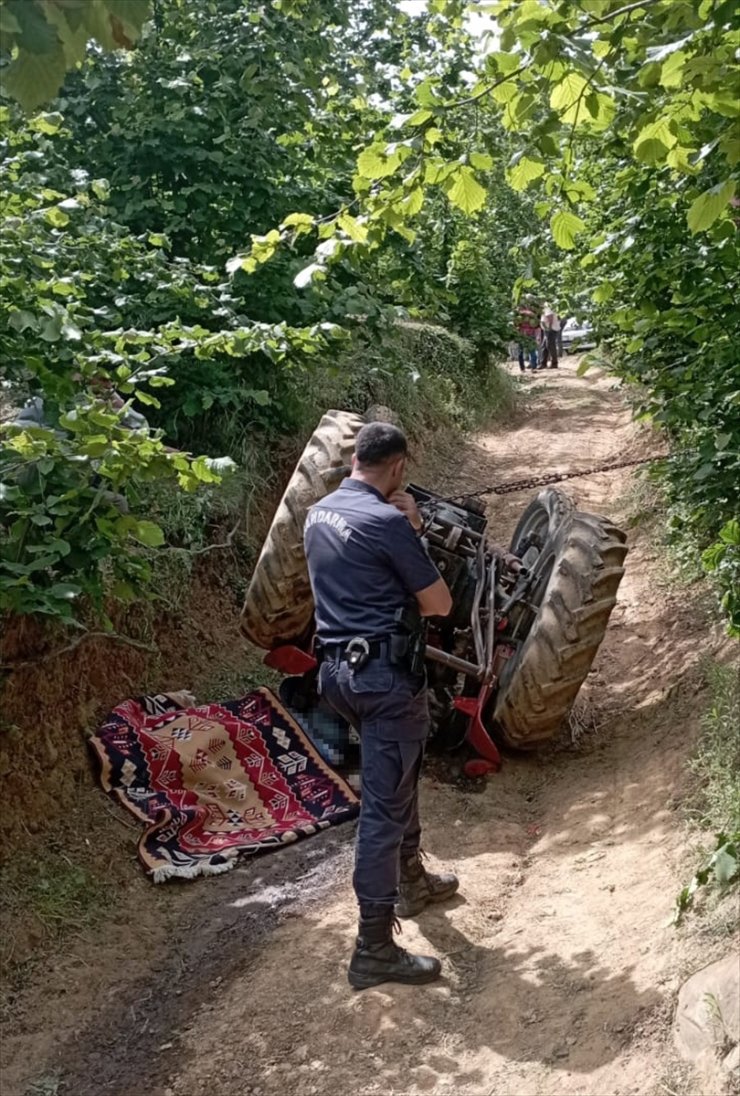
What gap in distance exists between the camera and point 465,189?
10.6 feet

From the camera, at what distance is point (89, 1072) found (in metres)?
3.16

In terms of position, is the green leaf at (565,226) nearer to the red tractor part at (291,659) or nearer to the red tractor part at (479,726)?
the red tractor part at (479,726)

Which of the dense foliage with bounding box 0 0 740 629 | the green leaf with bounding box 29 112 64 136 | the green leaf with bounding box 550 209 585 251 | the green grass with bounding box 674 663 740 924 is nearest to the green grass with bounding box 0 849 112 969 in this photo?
A: the dense foliage with bounding box 0 0 740 629

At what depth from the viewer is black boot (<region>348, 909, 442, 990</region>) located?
3316 mm

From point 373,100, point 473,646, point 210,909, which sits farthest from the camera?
point 373,100

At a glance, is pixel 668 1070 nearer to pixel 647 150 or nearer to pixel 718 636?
pixel 647 150

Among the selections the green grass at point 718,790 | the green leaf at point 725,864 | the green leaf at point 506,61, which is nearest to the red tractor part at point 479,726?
the green grass at point 718,790

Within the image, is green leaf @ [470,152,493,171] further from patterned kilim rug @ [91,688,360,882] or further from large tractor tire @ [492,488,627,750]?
patterned kilim rug @ [91,688,360,882]

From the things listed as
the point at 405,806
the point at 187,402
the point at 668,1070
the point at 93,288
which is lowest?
the point at 668,1070

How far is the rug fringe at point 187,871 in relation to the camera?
13.5 feet

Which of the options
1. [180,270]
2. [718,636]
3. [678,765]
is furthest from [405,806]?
[180,270]

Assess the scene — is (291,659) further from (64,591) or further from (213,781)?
(64,591)

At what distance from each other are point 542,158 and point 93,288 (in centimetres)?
368

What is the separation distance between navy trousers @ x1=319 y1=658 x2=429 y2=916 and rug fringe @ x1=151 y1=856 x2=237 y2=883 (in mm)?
1012
